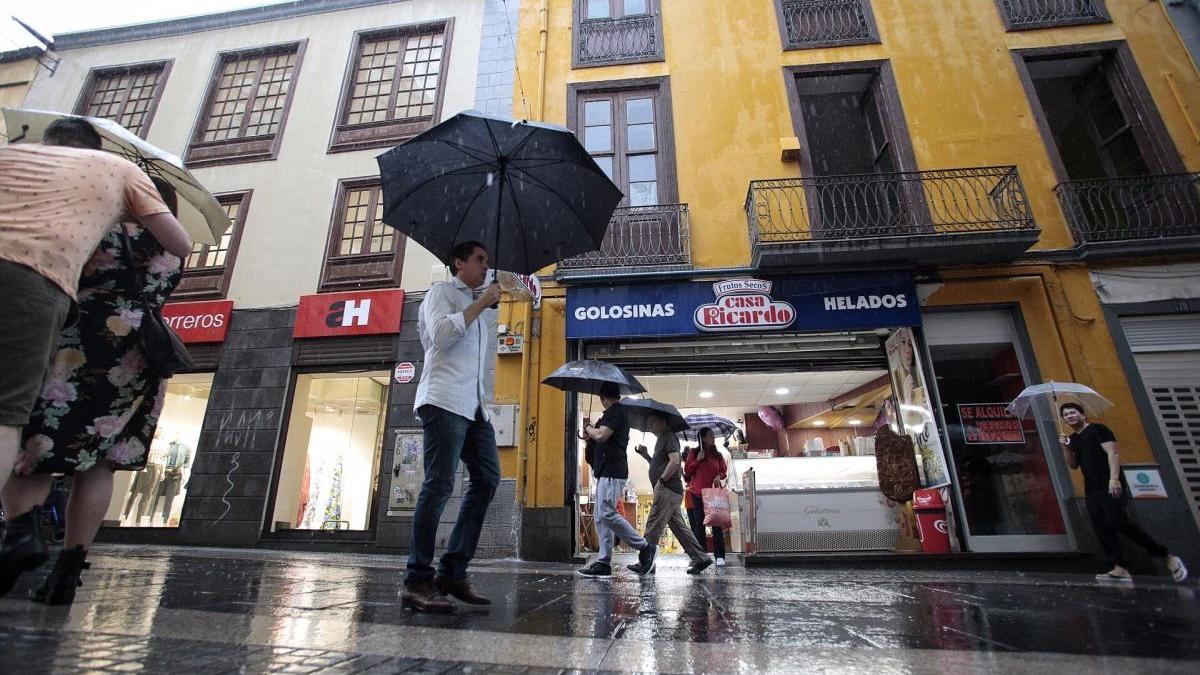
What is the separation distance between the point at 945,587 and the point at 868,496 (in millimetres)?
4306

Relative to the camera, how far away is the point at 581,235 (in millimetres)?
3686

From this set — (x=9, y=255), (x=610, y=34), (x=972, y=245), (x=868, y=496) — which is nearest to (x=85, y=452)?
(x=9, y=255)

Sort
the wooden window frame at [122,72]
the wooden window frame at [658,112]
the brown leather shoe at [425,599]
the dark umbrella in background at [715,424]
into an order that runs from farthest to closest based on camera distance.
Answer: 1. the wooden window frame at [122,72]
2. the dark umbrella in background at [715,424]
3. the wooden window frame at [658,112]
4. the brown leather shoe at [425,599]

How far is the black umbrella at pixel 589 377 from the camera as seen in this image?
19.2 ft

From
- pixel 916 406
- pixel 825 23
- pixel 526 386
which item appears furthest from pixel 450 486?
pixel 825 23

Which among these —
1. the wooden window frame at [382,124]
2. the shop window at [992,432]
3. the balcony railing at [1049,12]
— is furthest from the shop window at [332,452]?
the balcony railing at [1049,12]

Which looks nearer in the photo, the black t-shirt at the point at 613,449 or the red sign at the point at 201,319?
the black t-shirt at the point at 613,449

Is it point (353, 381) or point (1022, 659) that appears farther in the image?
point (353, 381)

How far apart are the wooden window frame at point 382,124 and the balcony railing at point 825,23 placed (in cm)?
647

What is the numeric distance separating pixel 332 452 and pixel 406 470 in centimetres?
206

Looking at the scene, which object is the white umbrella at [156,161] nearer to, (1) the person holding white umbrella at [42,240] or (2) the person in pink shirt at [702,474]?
(1) the person holding white umbrella at [42,240]

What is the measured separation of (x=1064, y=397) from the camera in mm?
6992

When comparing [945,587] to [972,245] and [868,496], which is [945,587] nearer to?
[868,496]

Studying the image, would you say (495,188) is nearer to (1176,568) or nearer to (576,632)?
(576,632)
